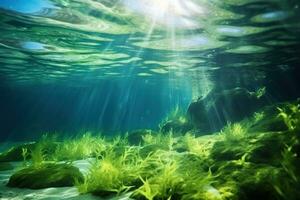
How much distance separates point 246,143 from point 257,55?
14026 millimetres

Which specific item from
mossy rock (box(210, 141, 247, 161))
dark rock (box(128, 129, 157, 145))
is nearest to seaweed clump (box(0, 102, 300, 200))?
mossy rock (box(210, 141, 247, 161))

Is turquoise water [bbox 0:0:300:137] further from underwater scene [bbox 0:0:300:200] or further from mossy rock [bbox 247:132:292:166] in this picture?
mossy rock [bbox 247:132:292:166]

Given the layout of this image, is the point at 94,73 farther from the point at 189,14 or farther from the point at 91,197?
the point at 91,197

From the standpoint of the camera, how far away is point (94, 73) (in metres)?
33.8

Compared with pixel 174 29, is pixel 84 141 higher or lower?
lower

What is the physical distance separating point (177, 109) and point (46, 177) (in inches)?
665

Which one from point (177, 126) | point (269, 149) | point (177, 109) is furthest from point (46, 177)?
point (177, 109)

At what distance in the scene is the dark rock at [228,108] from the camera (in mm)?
22000

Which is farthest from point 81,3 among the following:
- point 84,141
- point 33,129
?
point 33,129

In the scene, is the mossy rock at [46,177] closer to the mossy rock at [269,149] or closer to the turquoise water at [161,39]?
the mossy rock at [269,149]

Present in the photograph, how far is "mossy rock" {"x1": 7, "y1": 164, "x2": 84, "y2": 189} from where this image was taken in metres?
8.64

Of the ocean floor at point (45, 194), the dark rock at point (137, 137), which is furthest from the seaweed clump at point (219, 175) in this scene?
the dark rock at point (137, 137)

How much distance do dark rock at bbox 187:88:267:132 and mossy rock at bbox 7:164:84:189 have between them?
14.7m

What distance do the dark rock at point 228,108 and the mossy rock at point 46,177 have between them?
14.7m
